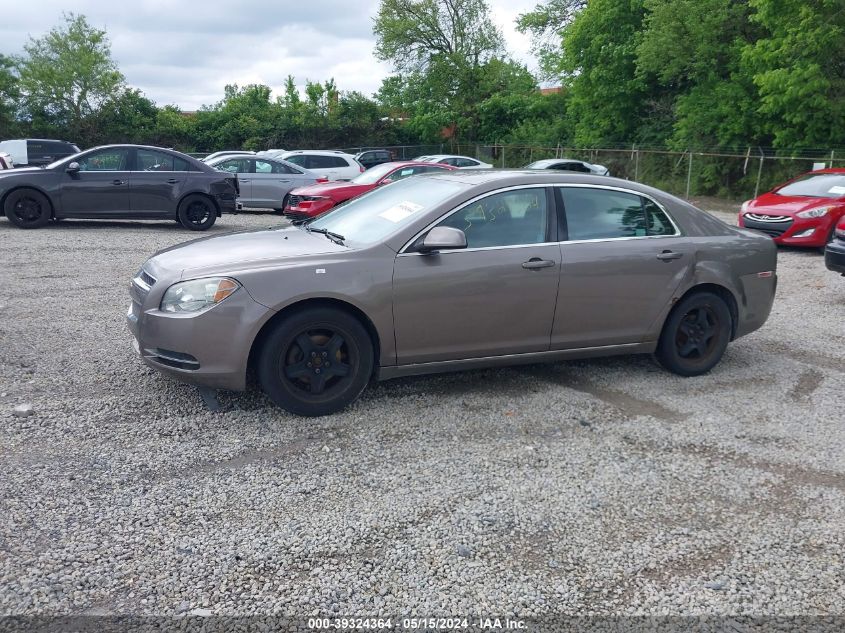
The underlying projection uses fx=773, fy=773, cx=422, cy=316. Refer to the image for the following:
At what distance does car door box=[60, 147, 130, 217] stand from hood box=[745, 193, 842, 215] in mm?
11156

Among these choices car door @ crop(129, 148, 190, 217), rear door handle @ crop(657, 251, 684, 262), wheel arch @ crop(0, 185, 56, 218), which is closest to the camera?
rear door handle @ crop(657, 251, 684, 262)

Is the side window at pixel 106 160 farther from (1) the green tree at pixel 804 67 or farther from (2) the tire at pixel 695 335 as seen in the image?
(1) the green tree at pixel 804 67

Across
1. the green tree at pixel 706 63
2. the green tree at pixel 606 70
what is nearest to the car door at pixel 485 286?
the green tree at pixel 706 63

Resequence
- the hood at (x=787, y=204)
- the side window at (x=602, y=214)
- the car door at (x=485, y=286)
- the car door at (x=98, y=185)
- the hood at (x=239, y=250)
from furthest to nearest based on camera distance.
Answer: the car door at (x=98, y=185) → the hood at (x=787, y=204) → the side window at (x=602, y=214) → the car door at (x=485, y=286) → the hood at (x=239, y=250)

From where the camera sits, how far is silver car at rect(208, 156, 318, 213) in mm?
18438

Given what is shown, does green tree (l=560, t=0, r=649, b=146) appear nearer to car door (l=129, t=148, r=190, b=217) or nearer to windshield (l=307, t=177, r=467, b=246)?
car door (l=129, t=148, r=190, b=217)

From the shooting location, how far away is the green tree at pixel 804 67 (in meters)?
22.8

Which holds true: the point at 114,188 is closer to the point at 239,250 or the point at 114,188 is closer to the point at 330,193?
the point at 330,193

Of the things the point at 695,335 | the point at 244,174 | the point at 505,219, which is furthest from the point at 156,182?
the point at 695,335

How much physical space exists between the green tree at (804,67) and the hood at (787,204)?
11.5 metres

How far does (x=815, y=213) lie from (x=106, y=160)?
39.8 feet

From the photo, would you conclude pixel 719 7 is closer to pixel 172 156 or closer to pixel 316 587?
pixel 172 156

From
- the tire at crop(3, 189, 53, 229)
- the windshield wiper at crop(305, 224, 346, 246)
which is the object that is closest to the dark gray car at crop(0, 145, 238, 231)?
the tire at crop(3, 189, 53, 229)

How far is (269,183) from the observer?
731 inches
